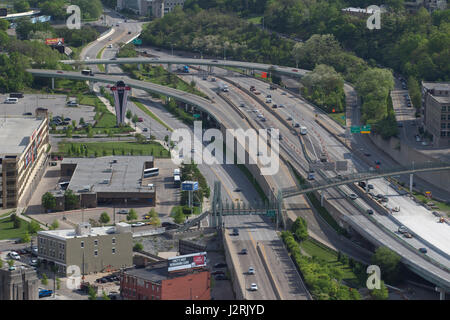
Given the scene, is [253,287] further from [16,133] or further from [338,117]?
[338,117]

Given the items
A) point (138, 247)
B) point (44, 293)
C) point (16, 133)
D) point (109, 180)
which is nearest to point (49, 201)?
point (109, 180)

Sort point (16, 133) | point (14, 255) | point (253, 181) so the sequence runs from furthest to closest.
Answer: point (16, 133) < point (253, 181) < point (14, 255)

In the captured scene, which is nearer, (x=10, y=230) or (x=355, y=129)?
(x=10, y=230)

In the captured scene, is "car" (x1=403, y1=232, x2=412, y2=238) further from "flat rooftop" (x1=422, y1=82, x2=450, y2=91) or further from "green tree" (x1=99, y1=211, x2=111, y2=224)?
"flat rooftop" (x1=422, y1=82, x2=450, y2=91)

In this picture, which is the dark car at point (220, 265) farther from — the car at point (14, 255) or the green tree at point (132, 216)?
the car at point (14, 255)

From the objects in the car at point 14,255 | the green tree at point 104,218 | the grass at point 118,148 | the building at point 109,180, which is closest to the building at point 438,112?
the grass at point 118,148

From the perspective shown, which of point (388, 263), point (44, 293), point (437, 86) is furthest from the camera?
point (437, 86)
